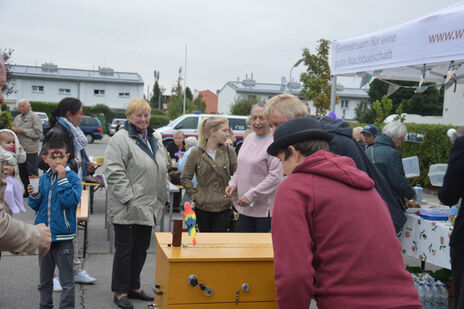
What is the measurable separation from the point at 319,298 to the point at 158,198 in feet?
8.99

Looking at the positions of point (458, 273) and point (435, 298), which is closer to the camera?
point (458, 273)

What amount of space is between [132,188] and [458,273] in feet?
9.13

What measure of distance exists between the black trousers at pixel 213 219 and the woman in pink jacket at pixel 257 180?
438 mm

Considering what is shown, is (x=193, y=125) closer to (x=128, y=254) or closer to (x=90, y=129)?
(x=90, y=129)

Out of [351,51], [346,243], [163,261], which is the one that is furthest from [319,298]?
[351,51]

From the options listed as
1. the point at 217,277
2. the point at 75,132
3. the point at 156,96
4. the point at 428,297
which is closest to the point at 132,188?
the point at 75,132

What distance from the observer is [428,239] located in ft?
15.0

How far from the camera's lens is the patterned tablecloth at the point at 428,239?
4.34 meters

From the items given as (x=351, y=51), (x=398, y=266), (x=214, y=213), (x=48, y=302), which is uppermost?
(x=351, y=51)

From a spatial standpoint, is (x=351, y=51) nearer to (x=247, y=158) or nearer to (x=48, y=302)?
(x=247, y=158)

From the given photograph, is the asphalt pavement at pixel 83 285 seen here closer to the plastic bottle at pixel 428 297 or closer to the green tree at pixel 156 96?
the plastic bottle at pixel 428 297

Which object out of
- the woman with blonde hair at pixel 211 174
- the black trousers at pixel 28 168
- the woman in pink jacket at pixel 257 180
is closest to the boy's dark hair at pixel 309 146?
the woman in pink jacket at pixel 257 180

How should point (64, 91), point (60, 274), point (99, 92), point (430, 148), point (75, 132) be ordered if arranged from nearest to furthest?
1. point (60, 274)
2. point (75, 132)
3. point (430, 148)
4. point (64, 91)
5. point (99, 92)

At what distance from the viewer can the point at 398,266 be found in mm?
1886
